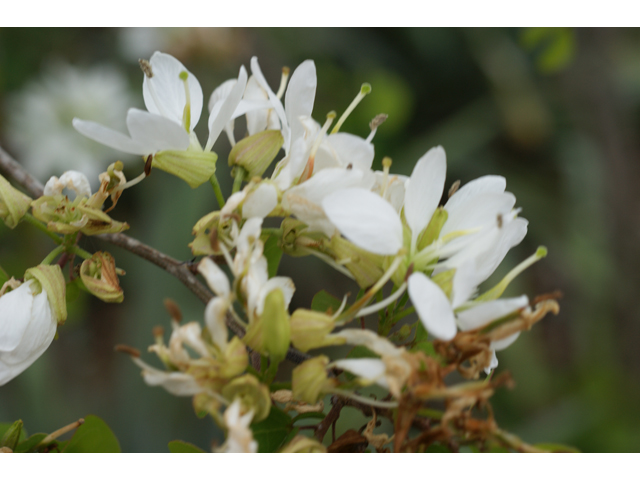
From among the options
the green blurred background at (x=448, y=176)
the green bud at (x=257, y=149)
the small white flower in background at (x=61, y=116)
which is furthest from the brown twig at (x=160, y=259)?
the small white flower in background at (x=61, y=116)

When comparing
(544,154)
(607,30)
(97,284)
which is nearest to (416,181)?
(97,284)

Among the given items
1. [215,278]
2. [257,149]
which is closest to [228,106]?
[257,149]

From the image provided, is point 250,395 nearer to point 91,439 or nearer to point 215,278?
point 215,278

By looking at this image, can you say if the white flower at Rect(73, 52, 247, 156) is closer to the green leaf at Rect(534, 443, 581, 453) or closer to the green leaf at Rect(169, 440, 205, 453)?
the green leaf at Rect(169, 440, 205, 453)

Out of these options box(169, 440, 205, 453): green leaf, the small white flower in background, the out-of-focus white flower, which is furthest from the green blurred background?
the out-of-focus white flower

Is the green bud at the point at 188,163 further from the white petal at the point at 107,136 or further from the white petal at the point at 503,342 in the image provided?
the white petal at the point at 503,342

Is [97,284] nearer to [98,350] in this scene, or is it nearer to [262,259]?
[262,259]

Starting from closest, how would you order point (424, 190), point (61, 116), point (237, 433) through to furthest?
point (237, 433) → point (424, 190) → point (61, 116)
